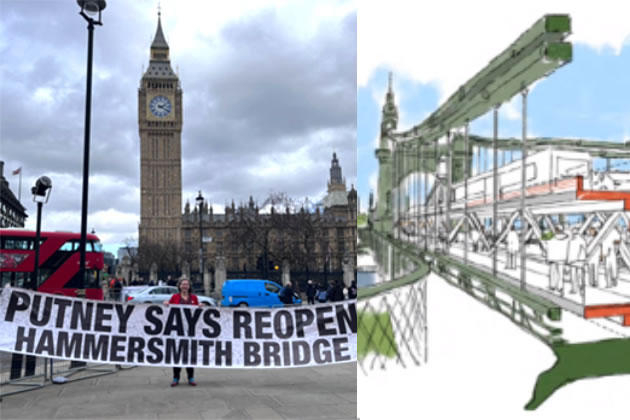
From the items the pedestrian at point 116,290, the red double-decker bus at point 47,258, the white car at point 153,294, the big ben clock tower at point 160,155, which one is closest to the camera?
the white car at point 153,294

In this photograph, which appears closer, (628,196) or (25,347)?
(628,196)

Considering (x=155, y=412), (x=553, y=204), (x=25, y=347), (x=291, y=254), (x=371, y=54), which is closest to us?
(x=553, y=204)

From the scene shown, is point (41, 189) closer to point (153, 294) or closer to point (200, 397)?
point (200, 397)

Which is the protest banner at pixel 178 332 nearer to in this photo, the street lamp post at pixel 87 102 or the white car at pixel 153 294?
the street lamp post at pixel 87 102

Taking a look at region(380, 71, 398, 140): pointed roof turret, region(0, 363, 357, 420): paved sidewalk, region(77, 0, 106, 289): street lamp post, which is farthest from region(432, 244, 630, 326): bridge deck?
region(77, 0, 106, 289): street lamp post

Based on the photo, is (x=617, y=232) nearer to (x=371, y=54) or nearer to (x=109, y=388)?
(x=371, y=54)

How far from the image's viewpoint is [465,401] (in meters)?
4.15

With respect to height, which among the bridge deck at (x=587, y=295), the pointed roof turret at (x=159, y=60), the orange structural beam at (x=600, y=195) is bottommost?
the bridge deck at (x=587, y=295)

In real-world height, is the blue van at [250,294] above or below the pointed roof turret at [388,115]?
below

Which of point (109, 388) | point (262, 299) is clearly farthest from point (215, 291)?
point (109, 388)

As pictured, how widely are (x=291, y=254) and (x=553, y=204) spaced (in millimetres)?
38504

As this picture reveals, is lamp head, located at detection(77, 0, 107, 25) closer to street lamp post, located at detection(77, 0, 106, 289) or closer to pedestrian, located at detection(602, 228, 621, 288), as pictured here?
street lamp post, located at detection(77, 0, 106, 289)

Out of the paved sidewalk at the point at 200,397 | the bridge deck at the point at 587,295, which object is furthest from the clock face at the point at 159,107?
the bridge deck at the point at 587,295

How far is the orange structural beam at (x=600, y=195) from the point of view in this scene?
3.73 meters
